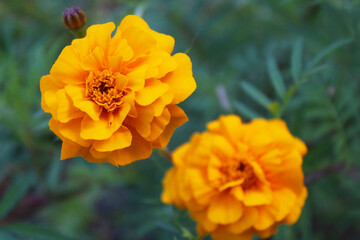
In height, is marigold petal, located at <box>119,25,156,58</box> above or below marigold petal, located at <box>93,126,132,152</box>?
above

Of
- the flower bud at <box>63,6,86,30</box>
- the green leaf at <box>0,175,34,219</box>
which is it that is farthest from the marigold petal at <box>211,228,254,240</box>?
the green leaf at <box>0,175,34,219</box>

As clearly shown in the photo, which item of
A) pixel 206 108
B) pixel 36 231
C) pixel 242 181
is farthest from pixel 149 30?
pixel 206 108

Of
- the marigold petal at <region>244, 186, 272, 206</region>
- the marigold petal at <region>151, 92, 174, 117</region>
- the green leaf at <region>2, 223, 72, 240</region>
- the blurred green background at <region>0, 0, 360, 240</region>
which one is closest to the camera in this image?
the marigold petal at <region>151, 92, 174, 117</region>

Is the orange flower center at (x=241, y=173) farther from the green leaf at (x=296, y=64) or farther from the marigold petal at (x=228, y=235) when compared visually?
the green leaf at (x=296, y=64)

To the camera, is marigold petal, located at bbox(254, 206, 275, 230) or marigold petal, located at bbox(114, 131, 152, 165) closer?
marigold petal, located at bbox(114, 131, 152, 165)

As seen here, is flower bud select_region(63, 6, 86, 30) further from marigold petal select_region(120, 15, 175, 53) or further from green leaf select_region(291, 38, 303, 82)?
green leaf select_region(291, 38, 303, 82)

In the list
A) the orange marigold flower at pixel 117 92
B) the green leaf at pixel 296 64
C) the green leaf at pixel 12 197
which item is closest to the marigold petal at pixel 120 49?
the orange marigold flower at pixel 117 92

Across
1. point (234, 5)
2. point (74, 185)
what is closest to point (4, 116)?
point (74, 185)

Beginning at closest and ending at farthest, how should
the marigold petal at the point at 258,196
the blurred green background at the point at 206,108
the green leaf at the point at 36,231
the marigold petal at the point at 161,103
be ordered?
the marigold petal at the point at 161,103 < the marigold petal at the point at 258,196 < the green leaf at the point at 36,231 < the blurred green background at the point at 206,108

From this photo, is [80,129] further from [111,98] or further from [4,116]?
[4,116]
